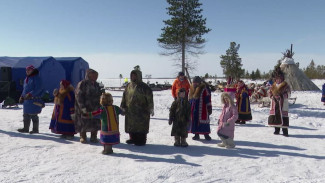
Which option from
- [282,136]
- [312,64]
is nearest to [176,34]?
[282,136]

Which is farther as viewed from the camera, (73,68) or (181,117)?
(73,68)

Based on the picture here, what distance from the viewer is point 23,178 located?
151 inches

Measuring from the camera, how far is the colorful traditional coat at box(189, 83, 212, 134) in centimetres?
643

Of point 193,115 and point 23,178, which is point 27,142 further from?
point 193,115

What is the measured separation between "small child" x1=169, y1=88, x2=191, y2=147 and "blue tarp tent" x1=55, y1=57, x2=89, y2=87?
1549cm

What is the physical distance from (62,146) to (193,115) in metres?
3.07

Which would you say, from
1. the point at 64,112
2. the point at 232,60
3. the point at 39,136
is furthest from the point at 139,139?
the point at 232,60

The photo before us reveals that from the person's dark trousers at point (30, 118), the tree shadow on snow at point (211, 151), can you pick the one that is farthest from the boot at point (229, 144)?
the person's dark trousers at point (30, 118)

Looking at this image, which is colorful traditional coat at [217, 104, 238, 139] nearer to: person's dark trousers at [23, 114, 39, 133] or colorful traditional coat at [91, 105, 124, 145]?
colorful traditional coat at [91, 105, 124, 145]

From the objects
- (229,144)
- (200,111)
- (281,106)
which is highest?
(281,106)

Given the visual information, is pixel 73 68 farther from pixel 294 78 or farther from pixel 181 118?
pixel 294 78

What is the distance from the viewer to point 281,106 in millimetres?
7164

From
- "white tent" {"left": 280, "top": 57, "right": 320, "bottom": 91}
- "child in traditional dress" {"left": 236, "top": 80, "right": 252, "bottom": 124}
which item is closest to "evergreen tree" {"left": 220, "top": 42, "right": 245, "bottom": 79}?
"white tent" {"left": 280, "top": 57, "right": 320, "bottom": 91}

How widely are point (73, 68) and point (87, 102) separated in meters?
14.9
